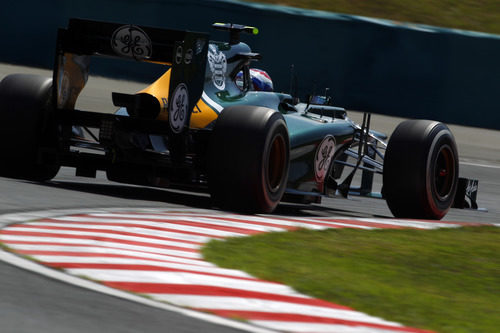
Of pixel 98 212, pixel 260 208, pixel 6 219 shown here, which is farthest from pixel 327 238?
pixel 6 219

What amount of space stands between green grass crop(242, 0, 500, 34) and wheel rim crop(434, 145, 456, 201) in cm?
1054

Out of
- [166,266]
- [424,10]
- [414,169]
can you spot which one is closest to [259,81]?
[414,169]

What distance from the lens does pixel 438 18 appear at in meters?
21.8

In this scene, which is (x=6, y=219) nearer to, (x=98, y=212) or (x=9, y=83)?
(x=98, y=212)

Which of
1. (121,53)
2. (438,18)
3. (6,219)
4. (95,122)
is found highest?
(438,18)

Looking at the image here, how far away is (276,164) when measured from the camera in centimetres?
978

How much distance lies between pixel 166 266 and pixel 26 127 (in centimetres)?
408

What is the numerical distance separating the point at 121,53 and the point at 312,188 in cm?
224

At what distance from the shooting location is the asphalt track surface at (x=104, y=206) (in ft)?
15.8

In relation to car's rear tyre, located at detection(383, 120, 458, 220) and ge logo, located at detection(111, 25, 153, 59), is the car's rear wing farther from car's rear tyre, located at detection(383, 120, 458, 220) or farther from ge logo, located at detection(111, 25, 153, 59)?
car's rear tyre, located at detection(383, 120, 458, 220)

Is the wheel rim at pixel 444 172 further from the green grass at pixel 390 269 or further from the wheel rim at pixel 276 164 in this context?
the wheel rim at pixel 276 164

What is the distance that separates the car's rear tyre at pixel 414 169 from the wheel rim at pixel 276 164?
4.50 feet

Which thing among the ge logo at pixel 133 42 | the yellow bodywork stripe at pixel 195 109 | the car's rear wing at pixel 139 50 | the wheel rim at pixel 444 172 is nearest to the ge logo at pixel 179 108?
the car's rear wing at pixel 139 50

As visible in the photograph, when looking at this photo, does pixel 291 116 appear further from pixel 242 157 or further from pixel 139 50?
pixel 139 50
